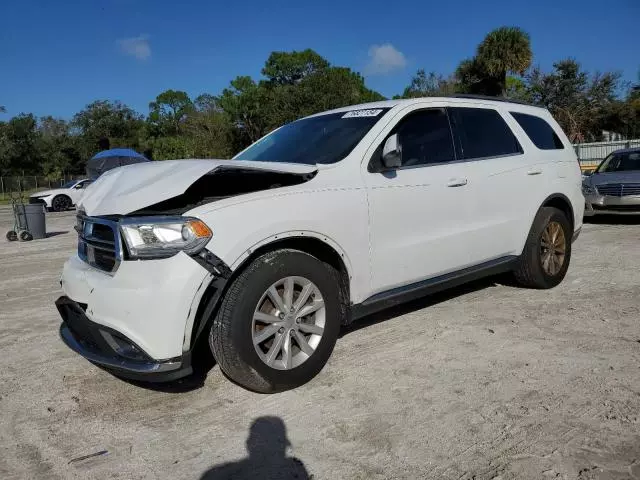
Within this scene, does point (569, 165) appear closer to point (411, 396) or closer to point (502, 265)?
point (502, 265)

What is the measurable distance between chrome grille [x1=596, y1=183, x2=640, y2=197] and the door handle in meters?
7.50

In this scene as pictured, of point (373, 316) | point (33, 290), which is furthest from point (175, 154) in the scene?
point (373, 316)

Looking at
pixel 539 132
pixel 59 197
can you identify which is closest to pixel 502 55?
pixel 59 197

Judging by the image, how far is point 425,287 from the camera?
4.04 m

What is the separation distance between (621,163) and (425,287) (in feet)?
30.8

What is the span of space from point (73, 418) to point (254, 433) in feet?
3.64

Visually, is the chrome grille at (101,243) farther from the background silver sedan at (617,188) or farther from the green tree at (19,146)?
the green tree at (19,146)

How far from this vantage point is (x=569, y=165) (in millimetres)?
5523

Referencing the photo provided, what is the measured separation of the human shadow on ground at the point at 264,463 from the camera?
246 cm

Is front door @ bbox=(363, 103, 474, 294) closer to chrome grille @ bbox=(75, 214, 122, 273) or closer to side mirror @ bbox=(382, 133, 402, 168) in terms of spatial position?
side mirror @ bbox=(382, 133, 402, 168)

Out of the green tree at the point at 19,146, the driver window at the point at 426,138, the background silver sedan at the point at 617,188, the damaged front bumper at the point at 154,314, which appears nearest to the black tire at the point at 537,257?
the driver window at the point at 426,138

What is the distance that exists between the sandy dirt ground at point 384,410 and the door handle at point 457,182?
45.3 inches

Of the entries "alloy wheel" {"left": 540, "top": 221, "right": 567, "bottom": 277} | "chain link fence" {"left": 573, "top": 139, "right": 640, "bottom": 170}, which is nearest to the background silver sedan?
"alloy wheel" {"left": 540, "top": 221, "right": 567, "bottom": 277}

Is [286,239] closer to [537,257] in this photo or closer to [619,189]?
[537,257]
